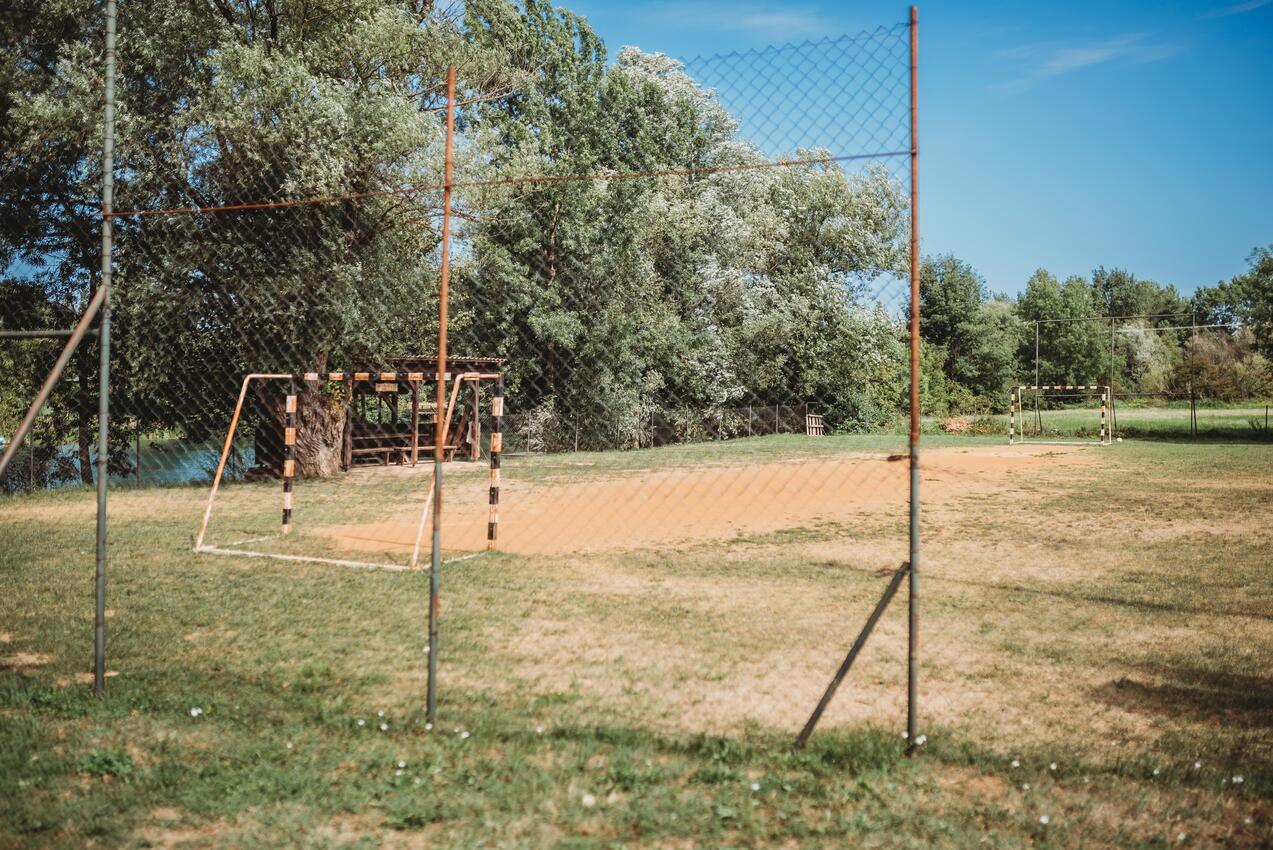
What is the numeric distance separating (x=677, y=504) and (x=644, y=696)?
8.71 meters

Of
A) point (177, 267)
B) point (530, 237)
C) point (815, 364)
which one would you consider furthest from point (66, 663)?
point (530, 237)

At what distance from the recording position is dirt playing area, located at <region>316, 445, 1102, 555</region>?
10.0 meters

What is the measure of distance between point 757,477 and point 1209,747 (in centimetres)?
1324

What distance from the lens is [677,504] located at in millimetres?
13273

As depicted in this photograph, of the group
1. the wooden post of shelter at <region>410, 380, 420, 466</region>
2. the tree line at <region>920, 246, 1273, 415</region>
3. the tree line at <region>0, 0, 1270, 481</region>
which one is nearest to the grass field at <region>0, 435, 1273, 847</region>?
the tree line at <region>0, 0, 1270, 481</region>

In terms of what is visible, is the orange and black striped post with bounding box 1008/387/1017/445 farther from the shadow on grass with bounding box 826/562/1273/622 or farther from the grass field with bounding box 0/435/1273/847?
the shadow on grass with bounding box 826/562/1273/622

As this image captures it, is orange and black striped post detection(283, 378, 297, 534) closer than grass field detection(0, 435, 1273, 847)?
No

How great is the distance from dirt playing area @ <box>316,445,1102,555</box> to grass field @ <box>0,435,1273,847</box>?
21.7 inches

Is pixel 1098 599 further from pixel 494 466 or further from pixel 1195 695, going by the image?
pixel 494 466

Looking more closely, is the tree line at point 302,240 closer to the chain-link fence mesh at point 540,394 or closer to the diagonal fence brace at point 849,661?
→ the chain-link fence mesh at point 540,394

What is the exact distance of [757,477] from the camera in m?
17.2

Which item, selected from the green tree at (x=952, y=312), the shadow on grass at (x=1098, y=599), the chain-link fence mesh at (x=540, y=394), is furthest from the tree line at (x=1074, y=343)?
the shadow on grass at (x=1098, y=599)

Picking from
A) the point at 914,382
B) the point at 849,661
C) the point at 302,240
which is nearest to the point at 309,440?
the point at 302,240

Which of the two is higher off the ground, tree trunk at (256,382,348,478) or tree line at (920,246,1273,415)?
tree line at (920,246,1273,415)
